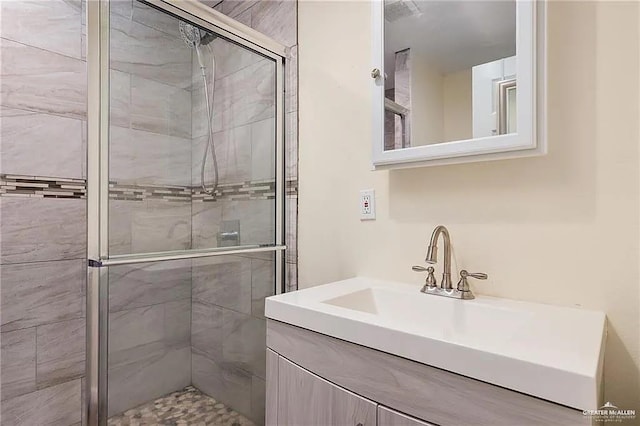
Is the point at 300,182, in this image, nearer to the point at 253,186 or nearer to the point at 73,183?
the point at 253,186

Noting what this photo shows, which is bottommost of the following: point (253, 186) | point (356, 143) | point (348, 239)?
point (348, 239)

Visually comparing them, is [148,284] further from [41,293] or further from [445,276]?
[445,276]

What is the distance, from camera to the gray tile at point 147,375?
114 cm

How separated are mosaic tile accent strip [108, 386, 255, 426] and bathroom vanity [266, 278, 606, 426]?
1.45ft

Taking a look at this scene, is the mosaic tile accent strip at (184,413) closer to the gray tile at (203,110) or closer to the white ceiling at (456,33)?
the gray tile at (203,110)

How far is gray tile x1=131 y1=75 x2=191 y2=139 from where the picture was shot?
3.85ft

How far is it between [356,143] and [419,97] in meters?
0.30

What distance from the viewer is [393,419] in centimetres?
78

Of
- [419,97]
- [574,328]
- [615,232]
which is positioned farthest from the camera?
[419,97]

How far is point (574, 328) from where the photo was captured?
0.81 meters

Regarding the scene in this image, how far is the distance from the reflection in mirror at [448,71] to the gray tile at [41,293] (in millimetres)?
1436

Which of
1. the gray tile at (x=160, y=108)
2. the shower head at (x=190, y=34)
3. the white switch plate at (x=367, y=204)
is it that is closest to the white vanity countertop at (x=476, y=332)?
the white switch plate at (x=367, y=204)

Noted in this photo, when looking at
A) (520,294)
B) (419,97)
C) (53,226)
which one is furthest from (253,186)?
(520,294)

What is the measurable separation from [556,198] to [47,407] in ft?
6.63
